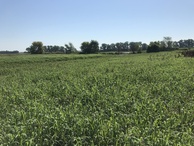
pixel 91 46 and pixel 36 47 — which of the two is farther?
pixel 36 47

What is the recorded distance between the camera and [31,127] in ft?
18.9

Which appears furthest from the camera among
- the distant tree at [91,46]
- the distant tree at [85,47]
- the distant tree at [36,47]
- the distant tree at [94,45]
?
the distant tree at [36,47]

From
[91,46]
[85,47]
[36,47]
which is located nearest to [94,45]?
[91,46]

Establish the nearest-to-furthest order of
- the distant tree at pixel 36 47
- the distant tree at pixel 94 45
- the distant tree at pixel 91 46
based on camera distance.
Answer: the distant tree at pixel 91 46
the distant tree at pixel 94 45
the distant tree at pixel 36 47

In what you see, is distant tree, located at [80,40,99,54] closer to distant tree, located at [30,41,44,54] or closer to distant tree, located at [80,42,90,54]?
distant tree, located at [80,42,90,54]

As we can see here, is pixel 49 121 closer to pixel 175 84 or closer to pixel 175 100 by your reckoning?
pixel 175 100

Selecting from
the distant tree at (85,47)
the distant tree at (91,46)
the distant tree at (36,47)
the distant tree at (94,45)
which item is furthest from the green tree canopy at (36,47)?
the distant tree at (94,45)

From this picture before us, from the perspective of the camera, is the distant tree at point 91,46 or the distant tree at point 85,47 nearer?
the distant tree at point 85,47

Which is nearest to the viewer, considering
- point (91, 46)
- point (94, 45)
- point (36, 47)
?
point (91, 46)

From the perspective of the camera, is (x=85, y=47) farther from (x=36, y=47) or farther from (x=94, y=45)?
(x=36, y=47)

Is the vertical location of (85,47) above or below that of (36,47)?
below

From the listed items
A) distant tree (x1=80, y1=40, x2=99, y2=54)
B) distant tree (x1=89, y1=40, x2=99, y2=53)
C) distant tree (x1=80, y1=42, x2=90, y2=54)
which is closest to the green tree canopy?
distant tree (x1=80, y1=42, x2=90, y2=54)

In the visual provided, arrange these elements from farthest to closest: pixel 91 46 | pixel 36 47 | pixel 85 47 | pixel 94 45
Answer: pixel 36 47 < pixel 85 47 < pixel 94 45 < pixel 91 46

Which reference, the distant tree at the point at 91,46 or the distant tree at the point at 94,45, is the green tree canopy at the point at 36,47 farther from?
the distant tree at the point at 94,45
